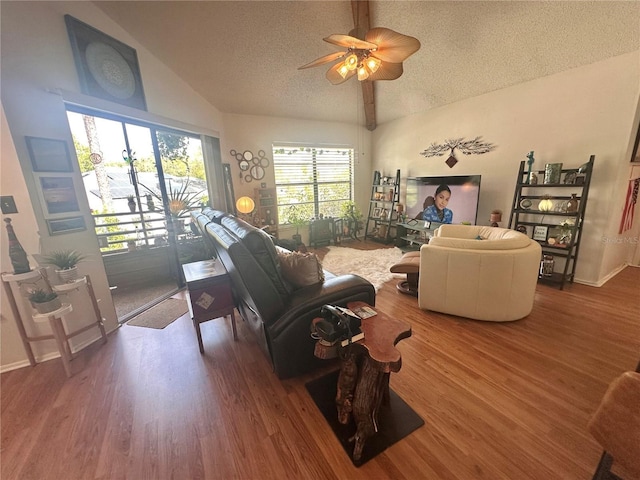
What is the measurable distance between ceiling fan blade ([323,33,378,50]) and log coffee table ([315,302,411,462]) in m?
1.97

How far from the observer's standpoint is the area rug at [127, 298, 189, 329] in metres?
2.67

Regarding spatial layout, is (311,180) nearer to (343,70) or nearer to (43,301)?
(343,70)

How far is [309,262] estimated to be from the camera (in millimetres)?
1804

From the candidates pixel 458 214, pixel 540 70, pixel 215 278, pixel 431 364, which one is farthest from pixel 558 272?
pixel 215 278

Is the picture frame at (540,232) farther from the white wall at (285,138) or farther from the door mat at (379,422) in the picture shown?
the white wall at (285,138)

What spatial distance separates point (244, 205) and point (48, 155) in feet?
8.13

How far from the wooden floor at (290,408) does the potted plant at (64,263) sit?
73 cm

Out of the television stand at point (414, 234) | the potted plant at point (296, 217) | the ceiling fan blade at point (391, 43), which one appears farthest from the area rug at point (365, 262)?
the ceiling fan blade at point (391, 43)

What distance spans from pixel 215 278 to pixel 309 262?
871mm

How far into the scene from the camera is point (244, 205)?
14.3 ft

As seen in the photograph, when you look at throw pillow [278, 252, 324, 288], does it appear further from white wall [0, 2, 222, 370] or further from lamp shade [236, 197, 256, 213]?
lamp shade [236, 197, 256, 213]

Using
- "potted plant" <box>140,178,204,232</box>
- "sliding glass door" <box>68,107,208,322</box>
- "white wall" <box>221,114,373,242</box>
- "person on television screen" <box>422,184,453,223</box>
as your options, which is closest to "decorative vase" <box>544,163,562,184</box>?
"person on television screen" <box>422,184,453,223</box>

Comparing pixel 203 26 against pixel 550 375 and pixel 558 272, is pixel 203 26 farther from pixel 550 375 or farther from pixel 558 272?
pixel 558 272

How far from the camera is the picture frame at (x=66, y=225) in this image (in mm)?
2072
